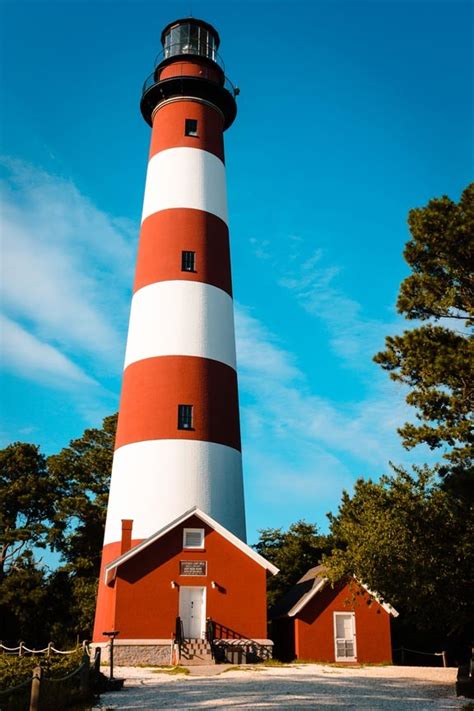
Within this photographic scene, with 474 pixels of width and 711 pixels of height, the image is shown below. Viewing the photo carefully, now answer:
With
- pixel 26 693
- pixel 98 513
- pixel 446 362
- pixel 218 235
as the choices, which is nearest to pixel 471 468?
pixel 446 362

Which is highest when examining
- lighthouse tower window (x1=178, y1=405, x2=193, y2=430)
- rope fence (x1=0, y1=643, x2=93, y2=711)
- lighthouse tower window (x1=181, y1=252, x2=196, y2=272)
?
lighthouse tower window (x1=181, y1=252, x2=196, y2=272)

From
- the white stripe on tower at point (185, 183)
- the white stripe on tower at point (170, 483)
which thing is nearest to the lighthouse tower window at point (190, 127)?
the white stripe on tower at point (185, 183)

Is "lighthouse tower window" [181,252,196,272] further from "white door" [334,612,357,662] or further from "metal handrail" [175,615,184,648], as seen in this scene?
"white door" [334,612,357,662]

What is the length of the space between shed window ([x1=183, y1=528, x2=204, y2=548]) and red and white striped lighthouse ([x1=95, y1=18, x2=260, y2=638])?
899mm

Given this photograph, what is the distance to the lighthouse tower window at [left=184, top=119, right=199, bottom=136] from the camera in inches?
1099

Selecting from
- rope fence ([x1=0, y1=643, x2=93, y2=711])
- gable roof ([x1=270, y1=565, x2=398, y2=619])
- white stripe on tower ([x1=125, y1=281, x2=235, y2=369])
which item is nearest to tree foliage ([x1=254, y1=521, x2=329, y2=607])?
gable roof ([x1=270, y1=565, x2=398, y2=619])

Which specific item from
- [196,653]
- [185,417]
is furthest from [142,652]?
[185,417]

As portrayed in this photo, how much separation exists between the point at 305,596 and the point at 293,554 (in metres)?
7.62

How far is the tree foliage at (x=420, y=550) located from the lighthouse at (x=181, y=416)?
4561mm

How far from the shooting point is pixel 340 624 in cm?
2303

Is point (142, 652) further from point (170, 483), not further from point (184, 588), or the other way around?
point (170, 483)

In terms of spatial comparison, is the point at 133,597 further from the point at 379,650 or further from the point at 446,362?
the point at 446,362

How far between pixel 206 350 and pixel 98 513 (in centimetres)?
1273

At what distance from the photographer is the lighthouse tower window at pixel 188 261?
2535 cm
